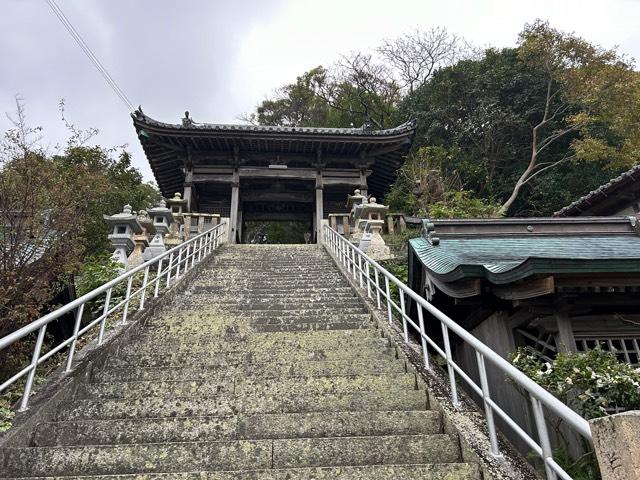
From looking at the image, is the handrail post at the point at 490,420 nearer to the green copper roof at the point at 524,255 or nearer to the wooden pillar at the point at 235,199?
the green copper roof at the point at 524,255

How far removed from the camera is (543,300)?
457 cm

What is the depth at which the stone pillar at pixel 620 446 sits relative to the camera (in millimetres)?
1475

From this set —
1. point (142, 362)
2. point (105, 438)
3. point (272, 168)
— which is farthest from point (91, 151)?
point (105, 438)

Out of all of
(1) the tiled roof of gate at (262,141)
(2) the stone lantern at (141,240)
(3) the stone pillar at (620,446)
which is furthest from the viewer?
(1) the tiled roof of gate at (262,141)

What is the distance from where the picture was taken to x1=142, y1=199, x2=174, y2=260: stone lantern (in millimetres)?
9516

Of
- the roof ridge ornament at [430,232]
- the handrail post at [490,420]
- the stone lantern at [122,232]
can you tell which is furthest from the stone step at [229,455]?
the stone lantern at [122,232]

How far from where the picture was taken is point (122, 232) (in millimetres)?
9023

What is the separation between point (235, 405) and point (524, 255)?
14.0ft

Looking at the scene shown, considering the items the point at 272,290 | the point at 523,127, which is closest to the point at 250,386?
the point at 272,290

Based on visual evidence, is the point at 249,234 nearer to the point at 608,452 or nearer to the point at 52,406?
the point at 52,406

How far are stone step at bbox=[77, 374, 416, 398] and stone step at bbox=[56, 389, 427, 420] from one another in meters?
0.09

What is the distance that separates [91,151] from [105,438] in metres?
16.6

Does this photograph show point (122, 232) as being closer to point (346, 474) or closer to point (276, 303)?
point (276, 303)

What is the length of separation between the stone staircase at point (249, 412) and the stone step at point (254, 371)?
0.01 meters
